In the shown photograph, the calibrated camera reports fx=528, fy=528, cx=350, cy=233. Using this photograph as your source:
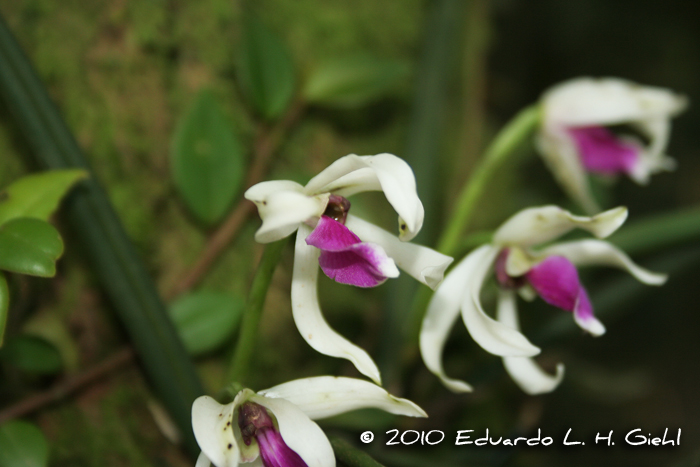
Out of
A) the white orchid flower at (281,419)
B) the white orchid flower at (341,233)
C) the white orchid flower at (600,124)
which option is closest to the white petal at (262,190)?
the white orchid flower at (341,233)

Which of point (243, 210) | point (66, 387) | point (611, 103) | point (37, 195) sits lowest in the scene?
point (66, 387)

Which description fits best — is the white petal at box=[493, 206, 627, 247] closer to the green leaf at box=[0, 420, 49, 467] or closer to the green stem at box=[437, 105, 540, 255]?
the green stem at box=[437, 105, 540, 255]

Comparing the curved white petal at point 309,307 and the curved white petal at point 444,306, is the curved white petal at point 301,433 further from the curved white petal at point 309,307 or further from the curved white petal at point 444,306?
the curved white petal at point 444,306

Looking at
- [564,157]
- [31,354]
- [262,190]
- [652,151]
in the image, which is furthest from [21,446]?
[652,151]

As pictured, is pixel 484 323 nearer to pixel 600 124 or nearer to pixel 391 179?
pixel 391 179

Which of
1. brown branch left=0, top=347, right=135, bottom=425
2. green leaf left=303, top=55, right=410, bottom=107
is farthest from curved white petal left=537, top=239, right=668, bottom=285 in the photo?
brown branch left=0, top=347, right=135, bottom=425

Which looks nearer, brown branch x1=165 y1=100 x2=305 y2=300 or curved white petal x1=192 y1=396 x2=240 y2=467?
curved white petal x1=192 y1=396 x2=240 y2=467

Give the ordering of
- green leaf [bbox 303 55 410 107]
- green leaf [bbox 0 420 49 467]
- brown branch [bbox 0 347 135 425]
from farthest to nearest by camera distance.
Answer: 1. green leaf [bbox 303 55 410 107]
2. brown branch [bbox 0 347 135 425]
3. green leaf [bbox 0 420 49 467]
